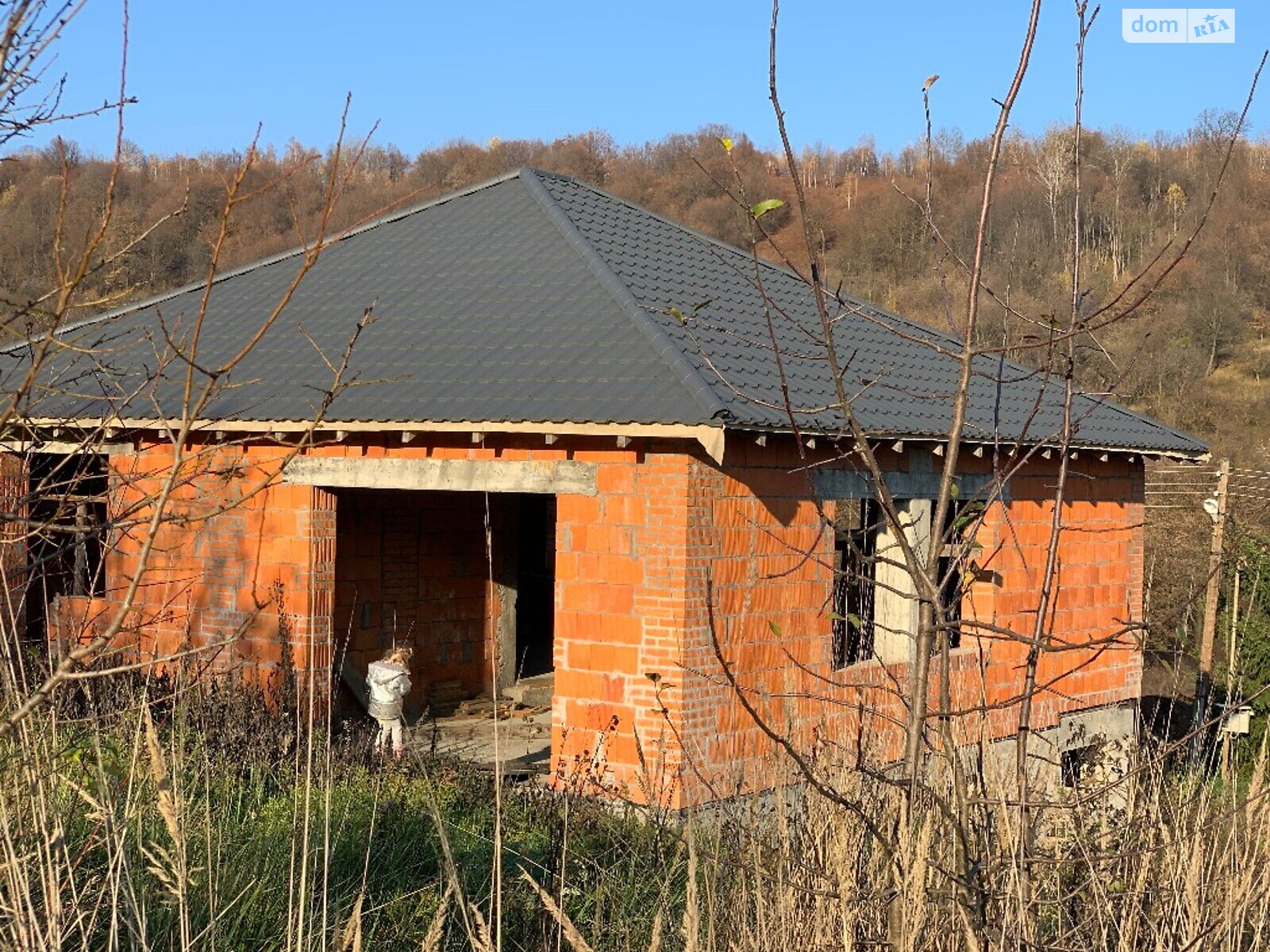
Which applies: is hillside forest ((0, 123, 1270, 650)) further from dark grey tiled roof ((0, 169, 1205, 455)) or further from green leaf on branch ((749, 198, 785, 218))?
green leaf on branch ((749, 198, 785, 218))

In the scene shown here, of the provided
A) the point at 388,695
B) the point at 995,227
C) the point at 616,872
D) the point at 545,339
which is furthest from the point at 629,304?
the point at 995,227

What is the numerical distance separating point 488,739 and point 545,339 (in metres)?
3.50

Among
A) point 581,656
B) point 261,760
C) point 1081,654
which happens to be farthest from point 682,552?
point 1081,654

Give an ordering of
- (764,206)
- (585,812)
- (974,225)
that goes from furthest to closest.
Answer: (974,225)
(585,812)
(764,206)

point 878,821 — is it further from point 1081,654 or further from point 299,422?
point 1081,654

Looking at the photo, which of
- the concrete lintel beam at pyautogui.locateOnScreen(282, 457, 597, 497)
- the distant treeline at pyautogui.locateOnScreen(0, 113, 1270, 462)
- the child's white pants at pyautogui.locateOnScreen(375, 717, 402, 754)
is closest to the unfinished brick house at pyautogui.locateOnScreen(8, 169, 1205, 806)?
the concrete lintel beam at pyautogui.locateOnScreen(282, 457, 597, 497)

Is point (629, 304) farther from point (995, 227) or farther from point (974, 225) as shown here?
point (995, 227)

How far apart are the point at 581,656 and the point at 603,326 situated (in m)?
2.54

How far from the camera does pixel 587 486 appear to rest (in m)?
9.16

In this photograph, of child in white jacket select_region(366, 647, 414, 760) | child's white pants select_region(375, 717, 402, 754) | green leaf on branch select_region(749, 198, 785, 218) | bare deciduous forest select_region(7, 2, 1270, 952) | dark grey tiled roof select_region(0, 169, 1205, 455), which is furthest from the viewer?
child in white jacket select_region(366, 647, 414, 760)

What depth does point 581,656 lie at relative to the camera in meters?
9.17

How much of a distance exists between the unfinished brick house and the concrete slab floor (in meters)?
0.84

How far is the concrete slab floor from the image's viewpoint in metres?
10.3

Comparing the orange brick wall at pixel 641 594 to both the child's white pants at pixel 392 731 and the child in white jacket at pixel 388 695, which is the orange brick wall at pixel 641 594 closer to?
the child in white jacket at pixel 388 695
